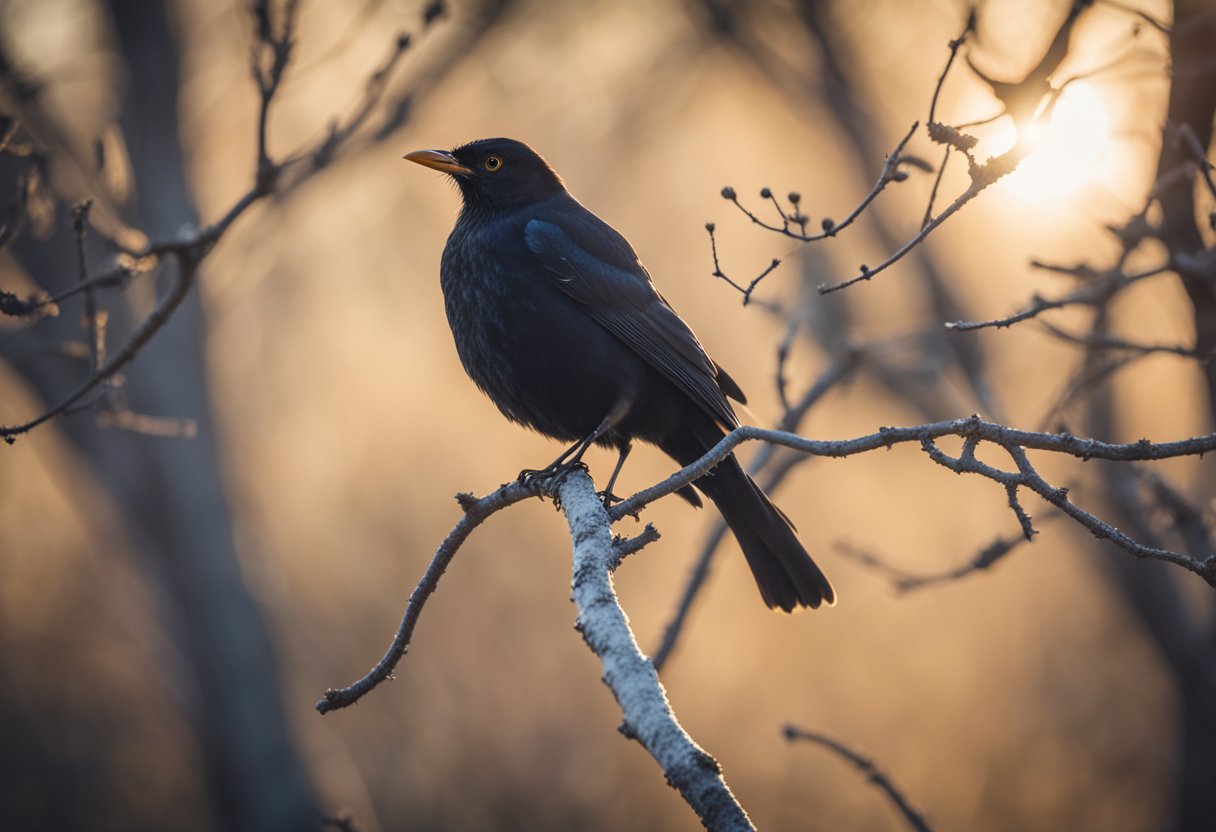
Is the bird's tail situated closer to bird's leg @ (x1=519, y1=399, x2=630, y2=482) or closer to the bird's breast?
bird's leg @ (x1=519, y1=399, x2=630, y2=482)

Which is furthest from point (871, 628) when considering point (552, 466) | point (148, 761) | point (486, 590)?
point (552, 466)

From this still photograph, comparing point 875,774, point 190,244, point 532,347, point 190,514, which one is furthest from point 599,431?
point 190,514

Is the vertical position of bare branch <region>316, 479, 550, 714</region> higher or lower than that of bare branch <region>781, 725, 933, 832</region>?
higher

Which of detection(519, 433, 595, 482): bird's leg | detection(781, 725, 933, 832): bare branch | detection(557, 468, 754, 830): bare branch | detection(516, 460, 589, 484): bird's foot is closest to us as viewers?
detection(557, 468, 754, 830): bare branch

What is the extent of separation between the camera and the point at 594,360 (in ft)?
15.0

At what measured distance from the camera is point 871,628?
13.2 meters

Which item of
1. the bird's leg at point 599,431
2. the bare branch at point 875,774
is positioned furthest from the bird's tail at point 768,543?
the bare branch at point 875,774

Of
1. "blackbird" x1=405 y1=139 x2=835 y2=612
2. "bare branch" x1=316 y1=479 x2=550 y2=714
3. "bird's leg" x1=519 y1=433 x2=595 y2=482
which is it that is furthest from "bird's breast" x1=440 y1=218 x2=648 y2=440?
"bare branch" x1=316 y1=479 x2=550 y2=714

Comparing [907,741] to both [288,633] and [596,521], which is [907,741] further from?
[596,521]

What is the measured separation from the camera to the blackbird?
454 cm

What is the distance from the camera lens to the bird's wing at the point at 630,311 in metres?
4.61

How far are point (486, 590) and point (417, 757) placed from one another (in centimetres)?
207

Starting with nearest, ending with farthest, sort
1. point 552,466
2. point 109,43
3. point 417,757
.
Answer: point 552,466, point 109,43, point 417,757

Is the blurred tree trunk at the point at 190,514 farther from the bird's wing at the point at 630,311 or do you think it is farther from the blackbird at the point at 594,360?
the bird's wing at the point at 630,311
